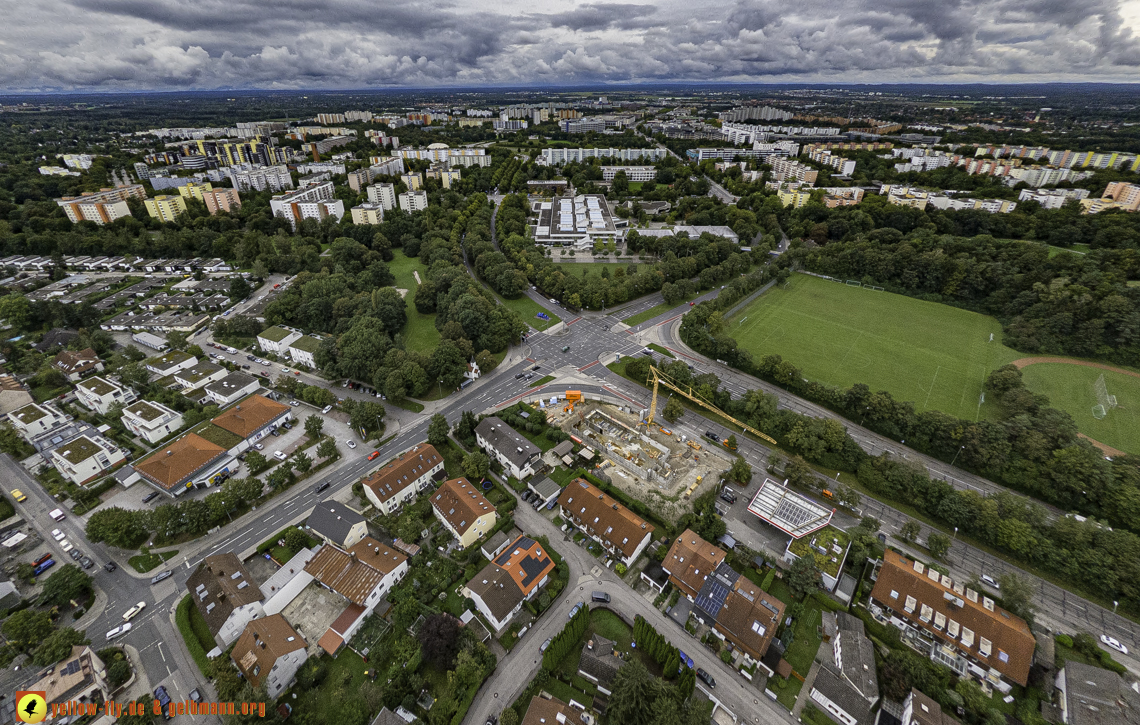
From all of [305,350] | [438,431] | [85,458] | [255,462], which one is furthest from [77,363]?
[438,431]

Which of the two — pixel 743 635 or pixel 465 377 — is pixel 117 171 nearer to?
pixel 465 377

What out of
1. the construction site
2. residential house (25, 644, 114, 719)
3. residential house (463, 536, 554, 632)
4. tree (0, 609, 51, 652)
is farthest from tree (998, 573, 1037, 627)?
tree (0, 609, 51, 652)

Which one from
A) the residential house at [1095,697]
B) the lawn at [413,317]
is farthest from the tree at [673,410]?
the lawn at [413,317]

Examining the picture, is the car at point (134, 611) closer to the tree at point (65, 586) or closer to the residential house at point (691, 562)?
the tree at point (65, 586)

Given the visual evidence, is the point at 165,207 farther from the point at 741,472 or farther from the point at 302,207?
the point at 741,472

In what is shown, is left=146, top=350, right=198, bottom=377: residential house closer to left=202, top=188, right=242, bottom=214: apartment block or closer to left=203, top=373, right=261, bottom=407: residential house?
left=203, top=373, right=261, bottom=407: residential house

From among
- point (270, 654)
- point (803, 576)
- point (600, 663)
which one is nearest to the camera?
point (270, 654)

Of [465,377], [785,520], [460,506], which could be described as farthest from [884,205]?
[460,506]
